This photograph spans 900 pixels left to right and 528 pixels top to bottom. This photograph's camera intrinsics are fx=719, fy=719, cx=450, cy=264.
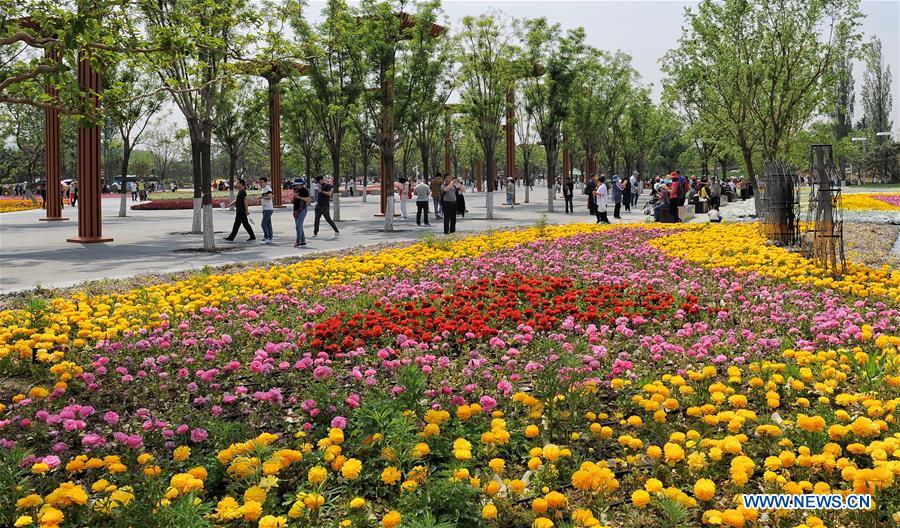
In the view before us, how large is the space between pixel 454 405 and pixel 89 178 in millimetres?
18064

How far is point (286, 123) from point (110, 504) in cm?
4507

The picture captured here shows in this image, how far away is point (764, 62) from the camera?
76.1 feet

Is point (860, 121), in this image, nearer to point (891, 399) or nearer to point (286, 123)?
point (286, 123)

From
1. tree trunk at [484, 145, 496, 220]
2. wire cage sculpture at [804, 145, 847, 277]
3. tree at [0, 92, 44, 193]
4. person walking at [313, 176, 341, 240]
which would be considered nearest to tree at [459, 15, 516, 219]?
tree trunk at [484, 145, 496, 220]

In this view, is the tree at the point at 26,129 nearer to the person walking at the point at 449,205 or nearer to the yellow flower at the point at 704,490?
the person walking at the point at 449,205

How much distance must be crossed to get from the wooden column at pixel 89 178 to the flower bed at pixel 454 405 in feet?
38.8

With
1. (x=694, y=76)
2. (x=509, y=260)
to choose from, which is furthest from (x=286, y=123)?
(x=509, y=260)

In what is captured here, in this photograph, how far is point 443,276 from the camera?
30.8 feet

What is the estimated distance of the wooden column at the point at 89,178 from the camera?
61.9ft

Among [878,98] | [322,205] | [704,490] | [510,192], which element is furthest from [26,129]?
[878,98]

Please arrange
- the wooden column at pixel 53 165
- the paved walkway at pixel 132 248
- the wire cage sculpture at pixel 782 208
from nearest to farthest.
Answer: the paved walkway at pixel 132 248
the wire cage sculpture at pixel 782 208
the wooden column at pixel 53 165

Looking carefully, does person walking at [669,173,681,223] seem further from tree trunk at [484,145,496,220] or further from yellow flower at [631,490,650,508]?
yellow flower at [631,490,650,508]

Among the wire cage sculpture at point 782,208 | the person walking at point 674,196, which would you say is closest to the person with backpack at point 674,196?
the person walking at point 674,196

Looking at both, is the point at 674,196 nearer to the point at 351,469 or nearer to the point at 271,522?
the point at 351,469
